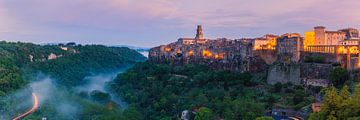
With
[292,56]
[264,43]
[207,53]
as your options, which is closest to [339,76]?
[292,56]

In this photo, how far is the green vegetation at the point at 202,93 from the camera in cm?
3088

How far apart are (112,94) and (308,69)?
22780 millimetres

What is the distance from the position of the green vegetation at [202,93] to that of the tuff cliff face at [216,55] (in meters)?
1.40

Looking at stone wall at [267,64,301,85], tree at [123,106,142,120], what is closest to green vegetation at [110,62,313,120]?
stone wall at [267,64,301,85]

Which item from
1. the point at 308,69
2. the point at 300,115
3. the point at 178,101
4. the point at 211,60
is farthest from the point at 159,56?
the point at 300,115

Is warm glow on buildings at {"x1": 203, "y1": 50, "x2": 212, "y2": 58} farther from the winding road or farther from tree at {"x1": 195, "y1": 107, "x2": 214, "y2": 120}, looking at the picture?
tree at {"x1": 195, "y1": 107, "x2": 214, "y2": 120}

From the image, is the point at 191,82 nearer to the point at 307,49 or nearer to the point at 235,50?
the point at 235,50

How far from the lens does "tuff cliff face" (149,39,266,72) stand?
42044mm

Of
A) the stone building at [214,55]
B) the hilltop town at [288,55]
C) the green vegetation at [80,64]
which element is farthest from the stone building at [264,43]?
the green vegetation at [80,64]

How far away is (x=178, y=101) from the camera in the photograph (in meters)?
38.5

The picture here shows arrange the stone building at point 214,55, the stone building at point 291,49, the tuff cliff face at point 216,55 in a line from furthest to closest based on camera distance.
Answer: the stone building at point 214,55
the tuff cliff face at point 216,55
the stone building at point 291,49

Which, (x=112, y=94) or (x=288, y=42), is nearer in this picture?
(x=288, y=42)

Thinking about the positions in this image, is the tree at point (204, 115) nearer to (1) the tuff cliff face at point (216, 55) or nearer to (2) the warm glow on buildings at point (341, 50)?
(1) the tuff cliff face at point (216, 55)

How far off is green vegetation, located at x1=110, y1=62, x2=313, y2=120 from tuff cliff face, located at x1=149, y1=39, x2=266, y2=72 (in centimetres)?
140
